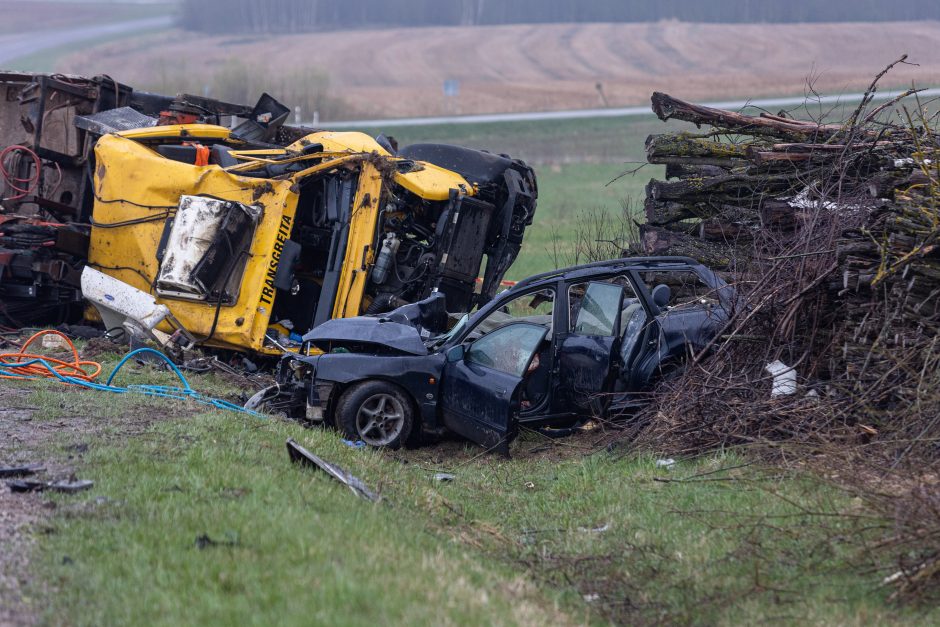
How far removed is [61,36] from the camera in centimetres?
8656

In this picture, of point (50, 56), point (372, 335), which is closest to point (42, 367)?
point (372, 335)

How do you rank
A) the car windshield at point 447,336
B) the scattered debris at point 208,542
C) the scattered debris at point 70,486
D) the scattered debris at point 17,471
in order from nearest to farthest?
the scattered debris at point 208,542, the scattered debris at point 70,486, the scattered debris at point 17,471, the car windshield at point 447,336

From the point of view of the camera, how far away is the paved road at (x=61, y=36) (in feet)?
245

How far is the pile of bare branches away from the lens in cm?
725

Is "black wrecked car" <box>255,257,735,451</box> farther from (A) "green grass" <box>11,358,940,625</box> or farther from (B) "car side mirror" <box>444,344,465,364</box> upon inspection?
(A) "green grass" <box>11,358,940,625</box>

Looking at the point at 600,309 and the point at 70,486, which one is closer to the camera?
the point at 70,486

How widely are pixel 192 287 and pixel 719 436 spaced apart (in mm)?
6183

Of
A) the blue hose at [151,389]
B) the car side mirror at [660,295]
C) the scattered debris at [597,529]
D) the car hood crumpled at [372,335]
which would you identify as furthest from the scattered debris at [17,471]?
the car side mirror at [660,295]

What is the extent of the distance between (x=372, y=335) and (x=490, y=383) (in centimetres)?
126

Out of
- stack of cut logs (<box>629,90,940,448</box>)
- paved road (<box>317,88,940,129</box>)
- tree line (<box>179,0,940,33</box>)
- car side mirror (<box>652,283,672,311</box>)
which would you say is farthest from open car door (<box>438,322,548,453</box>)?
tree line (<box>179,0,940,33</box>)

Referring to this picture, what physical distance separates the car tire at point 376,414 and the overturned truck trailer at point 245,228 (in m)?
2.51

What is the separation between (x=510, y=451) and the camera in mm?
9266

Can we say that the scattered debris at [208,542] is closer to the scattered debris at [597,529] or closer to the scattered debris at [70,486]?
the scattered debris at [70,486]

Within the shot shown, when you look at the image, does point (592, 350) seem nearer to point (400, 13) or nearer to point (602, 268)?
point (602, 268)
